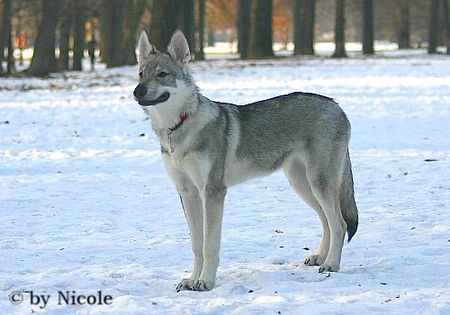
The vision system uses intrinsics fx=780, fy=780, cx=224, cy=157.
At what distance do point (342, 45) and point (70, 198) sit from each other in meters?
34.4

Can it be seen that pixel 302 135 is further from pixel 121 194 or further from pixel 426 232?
pixel 121 194

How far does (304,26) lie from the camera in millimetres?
47031

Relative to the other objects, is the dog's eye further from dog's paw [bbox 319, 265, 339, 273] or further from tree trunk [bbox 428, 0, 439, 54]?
tree trunk [bbox 428, 0, 439, 54]

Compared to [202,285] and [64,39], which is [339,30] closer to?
[64,39]

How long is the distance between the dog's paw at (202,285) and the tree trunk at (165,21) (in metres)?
17.5

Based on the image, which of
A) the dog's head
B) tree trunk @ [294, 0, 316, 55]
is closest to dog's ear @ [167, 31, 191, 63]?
the dog's head

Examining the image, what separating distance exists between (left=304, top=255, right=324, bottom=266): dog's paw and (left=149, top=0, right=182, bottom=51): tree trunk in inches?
665

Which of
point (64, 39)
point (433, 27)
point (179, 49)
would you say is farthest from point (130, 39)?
point (179, 49)

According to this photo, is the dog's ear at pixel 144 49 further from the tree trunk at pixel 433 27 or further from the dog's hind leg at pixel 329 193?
the tree trunk at pixel 433 27

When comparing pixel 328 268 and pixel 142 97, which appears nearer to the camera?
pixel 142 97

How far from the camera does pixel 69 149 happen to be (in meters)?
14.2

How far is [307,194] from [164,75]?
1935 millimetres

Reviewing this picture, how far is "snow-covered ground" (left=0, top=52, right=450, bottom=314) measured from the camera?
229 inches

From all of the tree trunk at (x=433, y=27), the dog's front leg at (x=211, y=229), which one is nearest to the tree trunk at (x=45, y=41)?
the tree trunk at (x=433, y=27)
